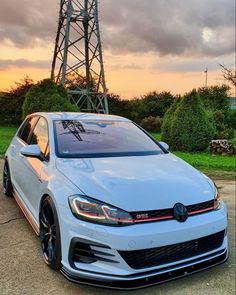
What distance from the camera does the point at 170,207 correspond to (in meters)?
3.12

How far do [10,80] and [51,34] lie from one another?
3.71m

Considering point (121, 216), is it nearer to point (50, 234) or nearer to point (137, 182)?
point (137, 182)

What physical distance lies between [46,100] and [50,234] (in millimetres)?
10688

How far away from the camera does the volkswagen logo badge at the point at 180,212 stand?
311cm

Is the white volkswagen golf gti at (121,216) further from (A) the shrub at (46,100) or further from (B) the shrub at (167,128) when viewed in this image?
(A) the shrub at (46,100)

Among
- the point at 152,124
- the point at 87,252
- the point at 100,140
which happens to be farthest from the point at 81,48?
the point at 87,252

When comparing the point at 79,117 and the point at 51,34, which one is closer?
the point at 79,117

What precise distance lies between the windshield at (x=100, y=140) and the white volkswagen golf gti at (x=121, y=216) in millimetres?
28

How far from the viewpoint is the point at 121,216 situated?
298 cm

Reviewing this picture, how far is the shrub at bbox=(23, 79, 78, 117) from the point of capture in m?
13.6

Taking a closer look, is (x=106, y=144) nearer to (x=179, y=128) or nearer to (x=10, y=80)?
(x=179, y=128)

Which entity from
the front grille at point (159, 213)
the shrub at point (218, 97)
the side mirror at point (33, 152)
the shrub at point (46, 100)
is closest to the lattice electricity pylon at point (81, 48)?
the shrub at point (46, 100)

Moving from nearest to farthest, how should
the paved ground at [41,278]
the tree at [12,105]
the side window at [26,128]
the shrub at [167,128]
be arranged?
the paved ground at [41,278] → the side window at [26,128] → the shrub at [167,128] → the tree at [12,105]

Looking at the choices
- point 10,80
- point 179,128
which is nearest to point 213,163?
point 179,128
